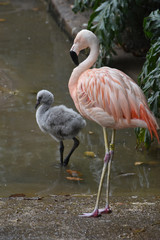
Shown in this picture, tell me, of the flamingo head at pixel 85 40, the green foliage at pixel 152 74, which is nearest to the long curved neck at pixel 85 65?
the flamingo head at pixel 85 40

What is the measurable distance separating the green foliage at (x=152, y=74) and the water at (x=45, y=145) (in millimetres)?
365

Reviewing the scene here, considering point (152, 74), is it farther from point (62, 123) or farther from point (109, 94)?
point (109, 94)

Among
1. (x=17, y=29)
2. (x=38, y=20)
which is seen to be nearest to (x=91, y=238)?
(x=17, y=29)

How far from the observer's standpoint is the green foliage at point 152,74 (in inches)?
195

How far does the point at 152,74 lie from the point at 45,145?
1.60 metres

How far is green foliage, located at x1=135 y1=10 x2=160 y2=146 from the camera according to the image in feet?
16.3

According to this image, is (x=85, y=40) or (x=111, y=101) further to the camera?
(x=85, y=40)

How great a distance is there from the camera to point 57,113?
5.28 meters

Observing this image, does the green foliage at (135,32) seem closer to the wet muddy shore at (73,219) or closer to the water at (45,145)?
the water at (45,145)

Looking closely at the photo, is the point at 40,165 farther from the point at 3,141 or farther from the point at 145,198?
the point at 145,198

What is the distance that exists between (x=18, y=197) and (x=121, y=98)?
138 cm

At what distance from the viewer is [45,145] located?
5719 millimetres

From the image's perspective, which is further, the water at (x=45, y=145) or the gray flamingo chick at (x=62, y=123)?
the gray flamingo chick at (x=62, y=123)

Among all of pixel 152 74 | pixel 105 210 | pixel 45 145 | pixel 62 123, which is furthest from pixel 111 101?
pixel 45 145
